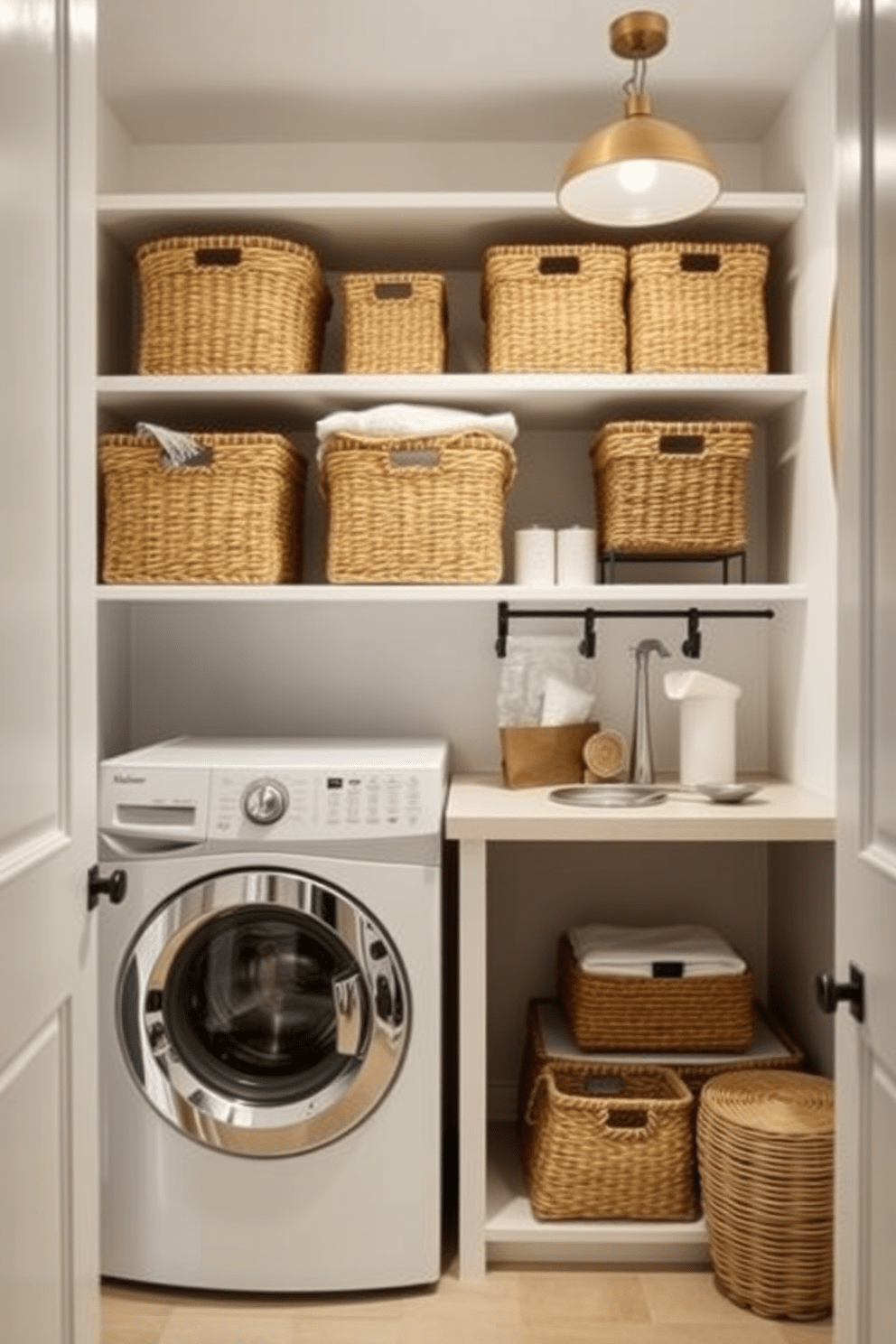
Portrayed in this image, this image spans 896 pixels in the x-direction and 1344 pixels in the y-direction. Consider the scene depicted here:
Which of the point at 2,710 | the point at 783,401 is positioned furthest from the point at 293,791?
the point at 783,401

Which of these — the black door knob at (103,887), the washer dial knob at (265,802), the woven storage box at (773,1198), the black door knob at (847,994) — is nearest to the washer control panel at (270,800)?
the washer dial knob at (265,802)

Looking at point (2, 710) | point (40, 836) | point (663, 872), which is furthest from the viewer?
point (663, 872)

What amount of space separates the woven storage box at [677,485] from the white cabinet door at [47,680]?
1393 millimetres

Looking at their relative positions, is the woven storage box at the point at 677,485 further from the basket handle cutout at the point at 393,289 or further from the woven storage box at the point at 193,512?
the woven storage box at the point at 193,512

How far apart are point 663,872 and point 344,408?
4.62 feet

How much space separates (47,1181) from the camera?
140cm

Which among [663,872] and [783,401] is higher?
[783,401]

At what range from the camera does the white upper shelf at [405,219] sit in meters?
2.65

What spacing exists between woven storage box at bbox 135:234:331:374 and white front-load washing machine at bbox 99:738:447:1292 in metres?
0.93

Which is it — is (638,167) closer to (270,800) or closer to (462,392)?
(462,392)

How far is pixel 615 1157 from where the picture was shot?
2.40 metres

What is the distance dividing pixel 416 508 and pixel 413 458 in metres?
0.11

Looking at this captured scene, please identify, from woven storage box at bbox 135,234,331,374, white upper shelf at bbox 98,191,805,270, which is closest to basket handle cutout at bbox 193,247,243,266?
woven storage box at bbox 135,234,331,374

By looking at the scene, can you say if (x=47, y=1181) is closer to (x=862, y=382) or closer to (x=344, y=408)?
(x=862, y=382)
